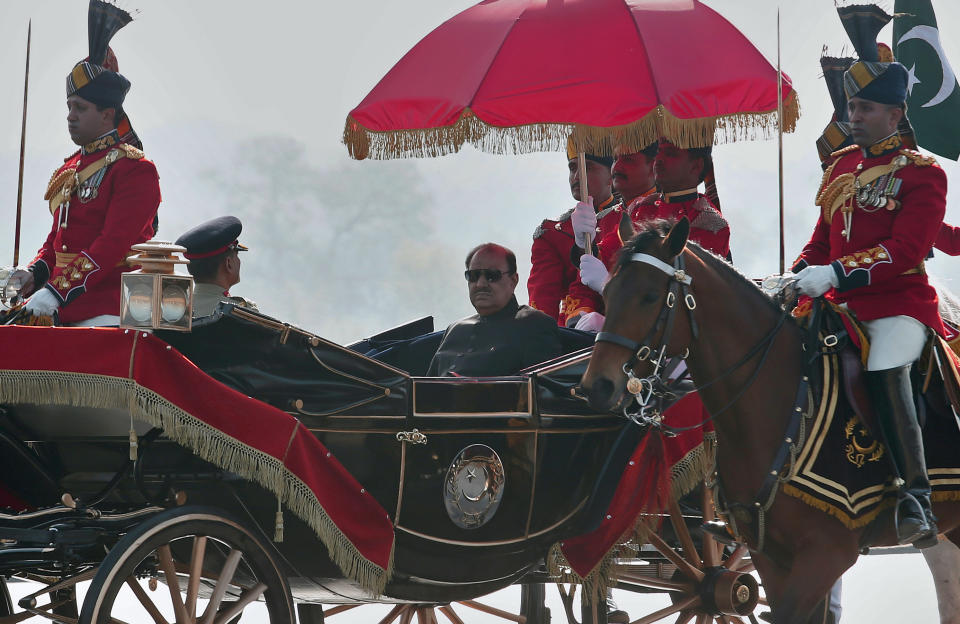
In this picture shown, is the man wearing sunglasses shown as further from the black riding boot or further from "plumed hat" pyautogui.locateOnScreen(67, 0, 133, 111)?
"plumed hat" pyautogui.locateOnScreen(67, 0, 133, 111)

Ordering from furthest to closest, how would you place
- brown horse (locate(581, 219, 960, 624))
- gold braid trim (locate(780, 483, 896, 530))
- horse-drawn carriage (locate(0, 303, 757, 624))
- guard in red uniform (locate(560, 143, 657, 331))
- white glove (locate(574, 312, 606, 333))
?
guard in red uniform (locate(560, 143, 657, 331)) < white glove (locate(574, 312, 606, 333)) < gold braid trim (locate(780, 483, 896, 530)) < brown horse (locate(581, 219, 960, 624)) < horse-drawn carriage (locate(0, 303, 757, 624))

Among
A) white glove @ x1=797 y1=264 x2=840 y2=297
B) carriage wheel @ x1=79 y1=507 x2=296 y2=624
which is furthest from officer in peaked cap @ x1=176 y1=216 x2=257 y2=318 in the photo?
white glove @ x1=797 y1=264 x2=840 y2=297

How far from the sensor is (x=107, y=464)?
14.1 feet

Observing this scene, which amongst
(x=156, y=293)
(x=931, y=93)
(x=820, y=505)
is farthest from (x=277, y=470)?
(x=931, y=93)

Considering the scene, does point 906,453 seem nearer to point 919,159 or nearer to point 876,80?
point 919,159

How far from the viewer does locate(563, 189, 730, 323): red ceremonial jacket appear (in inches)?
223

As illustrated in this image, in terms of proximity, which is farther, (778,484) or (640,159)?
(640,159)

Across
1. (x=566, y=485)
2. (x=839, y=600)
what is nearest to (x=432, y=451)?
(x=566, y=485)

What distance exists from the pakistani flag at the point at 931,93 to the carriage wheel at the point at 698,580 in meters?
2.32

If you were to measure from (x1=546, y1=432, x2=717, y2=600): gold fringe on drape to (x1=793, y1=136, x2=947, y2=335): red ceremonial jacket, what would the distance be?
780mm

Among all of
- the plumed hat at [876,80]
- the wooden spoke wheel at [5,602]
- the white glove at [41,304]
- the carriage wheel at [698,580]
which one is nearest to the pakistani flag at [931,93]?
the plumed hat at [876,80]

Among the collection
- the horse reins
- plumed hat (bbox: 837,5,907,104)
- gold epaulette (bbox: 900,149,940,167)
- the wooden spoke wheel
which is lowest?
the wooden spoke wheel

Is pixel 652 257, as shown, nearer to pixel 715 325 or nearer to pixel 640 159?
pixel 715 325

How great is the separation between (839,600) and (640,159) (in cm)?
224
